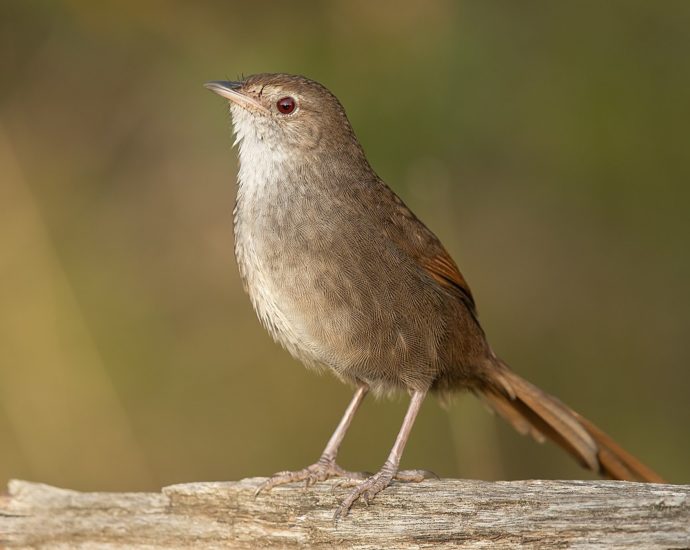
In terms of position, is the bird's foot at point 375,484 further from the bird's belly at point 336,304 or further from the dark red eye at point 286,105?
the dark red eye at point 286,105

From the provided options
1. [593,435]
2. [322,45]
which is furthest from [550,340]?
[322,45]

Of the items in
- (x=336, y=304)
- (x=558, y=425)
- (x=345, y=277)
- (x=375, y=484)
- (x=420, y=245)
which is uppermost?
(x=420, y=245)

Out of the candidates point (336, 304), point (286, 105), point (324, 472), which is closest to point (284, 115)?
point (286, 105)

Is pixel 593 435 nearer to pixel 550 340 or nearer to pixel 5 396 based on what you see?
pixel 550 340

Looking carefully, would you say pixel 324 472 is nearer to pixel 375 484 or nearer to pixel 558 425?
pixel 375 484

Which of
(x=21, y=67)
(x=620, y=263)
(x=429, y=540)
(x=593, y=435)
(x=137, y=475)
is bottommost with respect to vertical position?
(x=429, y=540)

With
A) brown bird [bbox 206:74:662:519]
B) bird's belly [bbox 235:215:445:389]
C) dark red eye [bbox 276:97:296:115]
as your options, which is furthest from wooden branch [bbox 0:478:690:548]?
dark red eye [bbox 276:97:296:115]

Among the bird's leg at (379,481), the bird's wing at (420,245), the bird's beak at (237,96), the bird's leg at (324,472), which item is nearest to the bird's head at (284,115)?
the bird's beak at (237,96)
